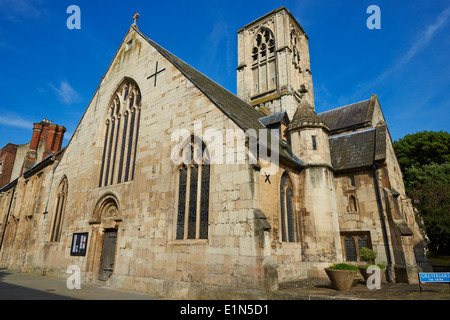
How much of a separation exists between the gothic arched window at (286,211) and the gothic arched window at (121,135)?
7403 millimetres

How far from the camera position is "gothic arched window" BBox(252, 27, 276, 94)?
30144 millimetres

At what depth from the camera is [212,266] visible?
9266 millimetres

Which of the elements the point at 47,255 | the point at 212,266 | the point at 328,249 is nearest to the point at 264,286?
the point at 212,266

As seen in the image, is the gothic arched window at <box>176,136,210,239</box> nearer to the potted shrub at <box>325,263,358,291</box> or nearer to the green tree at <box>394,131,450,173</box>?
the potted shrub at <box>325,263,358,291</box>

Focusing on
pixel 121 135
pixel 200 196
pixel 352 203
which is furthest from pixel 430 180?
pixel 121 135

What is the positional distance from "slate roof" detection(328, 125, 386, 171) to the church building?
0.24 feet

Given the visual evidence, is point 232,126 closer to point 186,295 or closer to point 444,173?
point 186,295

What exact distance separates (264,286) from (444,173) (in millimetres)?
30310

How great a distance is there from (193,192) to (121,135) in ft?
23.5

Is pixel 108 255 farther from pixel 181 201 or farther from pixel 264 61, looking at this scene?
pixel 264 61

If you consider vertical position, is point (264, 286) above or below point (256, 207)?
below

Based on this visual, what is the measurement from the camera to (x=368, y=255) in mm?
12570

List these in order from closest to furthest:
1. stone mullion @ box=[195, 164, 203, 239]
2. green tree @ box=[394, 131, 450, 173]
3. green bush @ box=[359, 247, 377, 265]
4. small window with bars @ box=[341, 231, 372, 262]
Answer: stone mullion @ box=[195, 164, 203, 239] < green bush @ box=[359, 247, 377, 265] < small window with bars @ box=[341, 231, 372, 262] < green tree @ box=[394, 131, 450, 173]

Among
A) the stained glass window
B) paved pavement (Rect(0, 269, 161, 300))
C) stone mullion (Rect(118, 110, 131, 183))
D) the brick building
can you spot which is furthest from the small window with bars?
the brick building
